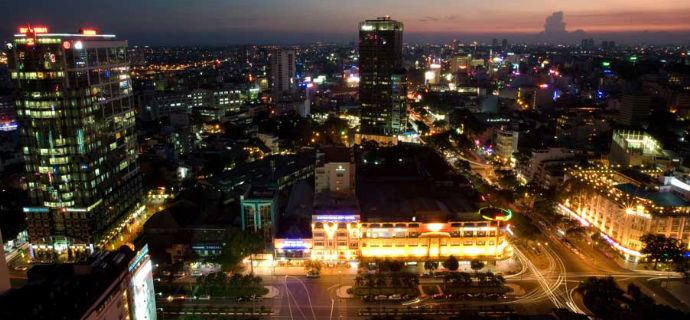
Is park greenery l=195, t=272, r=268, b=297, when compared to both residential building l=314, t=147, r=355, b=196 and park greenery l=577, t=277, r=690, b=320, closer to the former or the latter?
residential building l=314, t=147, r=355, b=196

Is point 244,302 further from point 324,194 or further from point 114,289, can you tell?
point 324,194

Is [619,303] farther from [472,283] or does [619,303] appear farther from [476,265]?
[476,265]

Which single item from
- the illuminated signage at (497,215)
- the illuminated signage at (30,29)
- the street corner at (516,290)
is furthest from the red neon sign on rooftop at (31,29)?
the street corner at (516,290)

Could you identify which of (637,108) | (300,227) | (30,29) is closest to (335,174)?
(300,227)

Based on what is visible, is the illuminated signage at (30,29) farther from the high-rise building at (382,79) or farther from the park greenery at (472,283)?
the high-rise building at (382,79)

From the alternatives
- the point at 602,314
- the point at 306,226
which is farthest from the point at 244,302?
the point at 602,314
